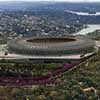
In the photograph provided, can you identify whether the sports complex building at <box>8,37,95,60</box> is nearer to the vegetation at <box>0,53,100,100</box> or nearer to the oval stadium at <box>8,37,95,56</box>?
the oval stadium at <box>8,37,95,56</box>

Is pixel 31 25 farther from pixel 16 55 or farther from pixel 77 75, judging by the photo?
pixel 77 75

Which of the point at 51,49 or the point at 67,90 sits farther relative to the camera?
the point at 51,49

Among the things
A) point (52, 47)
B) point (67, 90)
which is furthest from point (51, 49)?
point (67, 90)

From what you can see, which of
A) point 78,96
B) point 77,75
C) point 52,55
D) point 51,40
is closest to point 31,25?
point 51,40

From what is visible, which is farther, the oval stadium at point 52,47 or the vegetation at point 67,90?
the oval stadium at point 52,47

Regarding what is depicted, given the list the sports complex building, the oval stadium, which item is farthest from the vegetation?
the oval stadium

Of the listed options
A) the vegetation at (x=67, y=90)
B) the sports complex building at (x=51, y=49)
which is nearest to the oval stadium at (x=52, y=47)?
the sports complex building at (x=51, y=49)

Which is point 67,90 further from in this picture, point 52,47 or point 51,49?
point 52,47

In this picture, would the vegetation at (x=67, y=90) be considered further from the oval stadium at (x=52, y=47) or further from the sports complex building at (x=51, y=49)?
the oval stadium at (x=52, y=47)

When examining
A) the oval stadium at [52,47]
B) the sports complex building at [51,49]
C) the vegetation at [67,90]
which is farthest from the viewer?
the oval stadium at [52,47]

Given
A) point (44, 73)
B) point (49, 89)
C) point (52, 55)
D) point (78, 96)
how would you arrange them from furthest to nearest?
1. point (52, 55)
2. point (44, 73)
3. point (49, 89)
4. point (78, 96)

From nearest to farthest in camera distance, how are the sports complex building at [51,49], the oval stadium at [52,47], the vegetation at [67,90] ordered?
the vegetation at [67,90]
the sports complex building at [51,49]
the oval stadium at [52,47]
